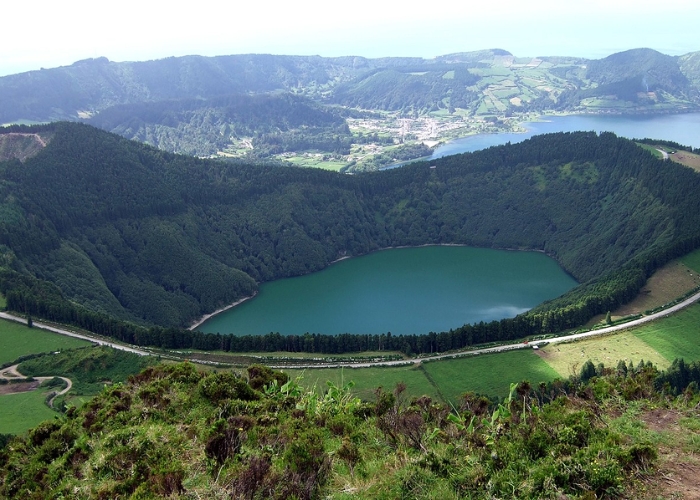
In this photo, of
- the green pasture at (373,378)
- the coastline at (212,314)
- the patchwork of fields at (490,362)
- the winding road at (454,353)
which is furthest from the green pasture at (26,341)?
the green pasture at (373,378)

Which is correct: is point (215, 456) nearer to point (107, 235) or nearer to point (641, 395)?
point (641, 395)

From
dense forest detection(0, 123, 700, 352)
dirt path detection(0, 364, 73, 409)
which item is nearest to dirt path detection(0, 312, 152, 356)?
dense forest detection(0, 123, 700, 352)

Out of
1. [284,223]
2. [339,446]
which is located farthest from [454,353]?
[284,223]

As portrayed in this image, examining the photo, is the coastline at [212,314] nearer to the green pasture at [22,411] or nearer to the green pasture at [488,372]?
the green pasture at [22,411]

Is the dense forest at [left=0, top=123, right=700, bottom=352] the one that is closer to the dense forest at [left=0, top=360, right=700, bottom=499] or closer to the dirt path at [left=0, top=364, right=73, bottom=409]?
the dirt path at [left=0, top=364, right=73, bottom=409]

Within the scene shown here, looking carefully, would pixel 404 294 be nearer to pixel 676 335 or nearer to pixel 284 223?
pixel 284 223

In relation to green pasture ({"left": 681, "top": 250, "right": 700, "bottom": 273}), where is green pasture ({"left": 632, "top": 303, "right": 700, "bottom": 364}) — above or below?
below
